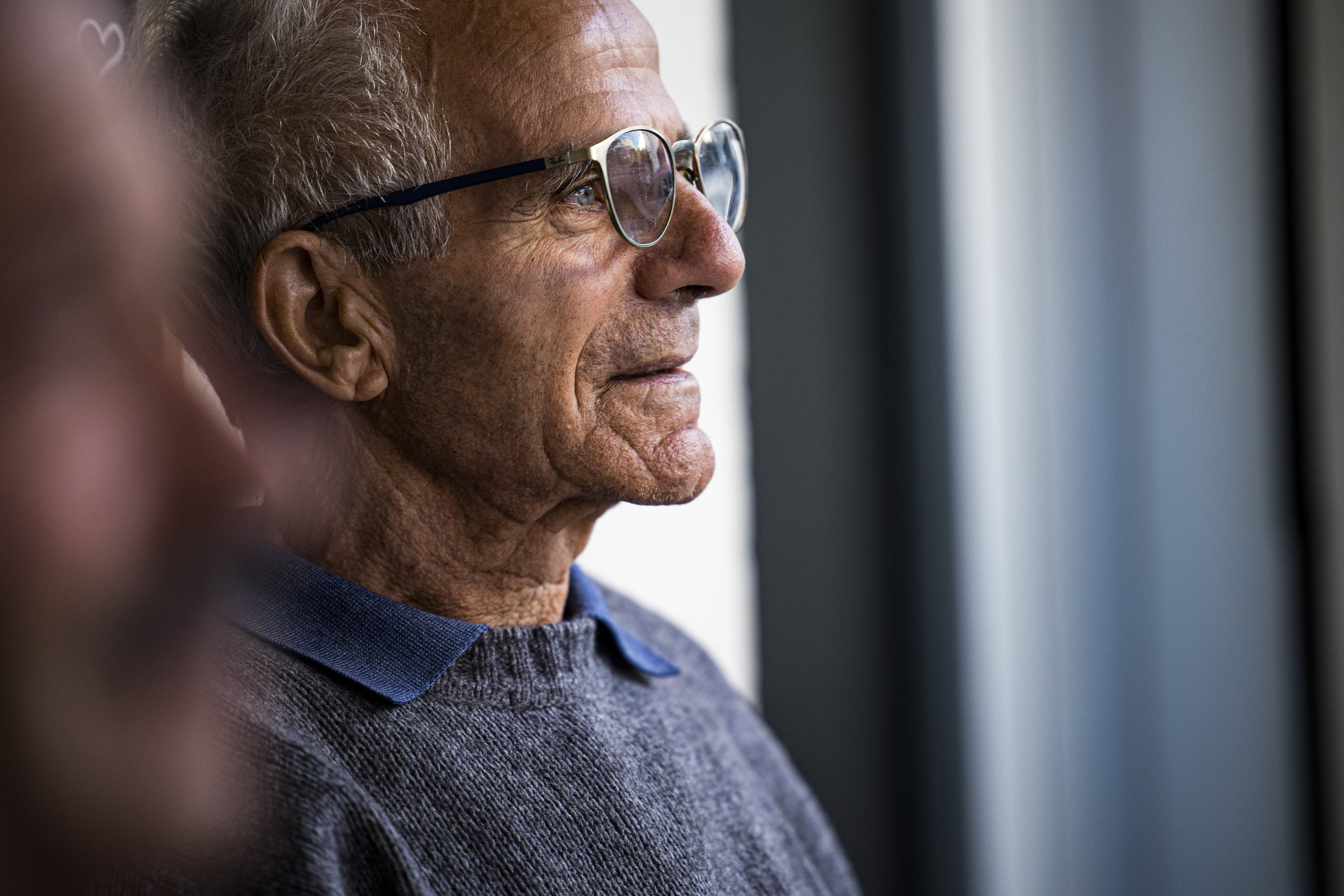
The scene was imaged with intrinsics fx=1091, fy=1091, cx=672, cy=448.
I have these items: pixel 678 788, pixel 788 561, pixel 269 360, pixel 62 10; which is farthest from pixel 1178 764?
pixel 62 10

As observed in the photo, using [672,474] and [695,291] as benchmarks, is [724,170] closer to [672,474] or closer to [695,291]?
[695,291]

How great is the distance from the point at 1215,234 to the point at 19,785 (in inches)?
55.5

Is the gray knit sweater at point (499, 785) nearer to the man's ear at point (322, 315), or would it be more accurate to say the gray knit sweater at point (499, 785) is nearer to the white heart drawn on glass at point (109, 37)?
the man's ear at point (322, 315)

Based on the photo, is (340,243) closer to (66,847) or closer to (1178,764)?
(66,847)

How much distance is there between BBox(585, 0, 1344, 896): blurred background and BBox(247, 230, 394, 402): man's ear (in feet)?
2.89

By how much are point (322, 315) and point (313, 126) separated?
6.5 inches

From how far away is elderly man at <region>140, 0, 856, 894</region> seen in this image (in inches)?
36.3

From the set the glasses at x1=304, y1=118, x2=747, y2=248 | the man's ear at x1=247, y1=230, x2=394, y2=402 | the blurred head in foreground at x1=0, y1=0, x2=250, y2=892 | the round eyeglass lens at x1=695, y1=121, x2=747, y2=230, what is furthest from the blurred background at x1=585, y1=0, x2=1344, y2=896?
the blurred head in foreground at x1=0, y1=0, x2=250, y2=892

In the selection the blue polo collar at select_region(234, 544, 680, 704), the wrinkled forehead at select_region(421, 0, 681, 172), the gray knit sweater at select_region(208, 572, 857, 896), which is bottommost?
the gray knit sweater at select_region(208, 572, 857, 896)

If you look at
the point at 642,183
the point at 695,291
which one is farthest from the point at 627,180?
the point at 695,291

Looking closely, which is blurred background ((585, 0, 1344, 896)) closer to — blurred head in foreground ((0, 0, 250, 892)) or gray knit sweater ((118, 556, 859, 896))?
gray knit sweater ((118, 556, 859, 896))

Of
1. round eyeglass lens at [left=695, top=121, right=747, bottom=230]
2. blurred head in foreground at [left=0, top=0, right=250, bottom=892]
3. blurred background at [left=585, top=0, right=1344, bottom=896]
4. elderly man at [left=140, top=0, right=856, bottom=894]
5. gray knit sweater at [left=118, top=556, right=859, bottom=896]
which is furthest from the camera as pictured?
blurred background at [left=585, top=0, right=1344, bottom=896]

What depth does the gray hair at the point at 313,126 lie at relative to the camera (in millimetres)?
941

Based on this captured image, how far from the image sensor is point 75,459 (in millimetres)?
627
